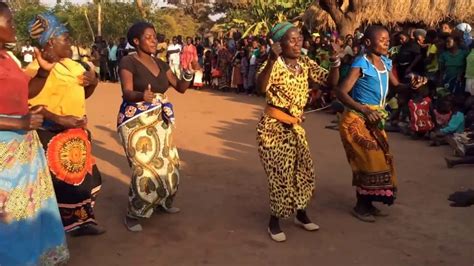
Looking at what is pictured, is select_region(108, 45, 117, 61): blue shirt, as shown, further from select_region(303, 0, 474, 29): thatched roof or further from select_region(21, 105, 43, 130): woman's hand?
select_region(21, 105, 43, 130): woman's hand

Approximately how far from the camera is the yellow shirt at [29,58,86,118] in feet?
13.4

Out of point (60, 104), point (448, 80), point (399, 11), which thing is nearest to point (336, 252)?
point (60, 104)

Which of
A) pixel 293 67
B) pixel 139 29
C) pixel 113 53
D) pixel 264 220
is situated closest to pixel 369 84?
pixel 293 67

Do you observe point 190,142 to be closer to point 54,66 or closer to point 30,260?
point 54,66

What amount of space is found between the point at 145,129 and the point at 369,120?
6.09ft

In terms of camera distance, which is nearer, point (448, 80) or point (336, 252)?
point (336, 252)

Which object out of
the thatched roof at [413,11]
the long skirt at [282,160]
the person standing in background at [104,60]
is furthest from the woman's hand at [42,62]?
the person standing in background at [104,60]

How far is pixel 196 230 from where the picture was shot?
15.5 ft

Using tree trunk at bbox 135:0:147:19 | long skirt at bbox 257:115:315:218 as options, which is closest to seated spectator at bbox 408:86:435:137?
long skirt at bbox 257:115:315:218

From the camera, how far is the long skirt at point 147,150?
15.1 ft

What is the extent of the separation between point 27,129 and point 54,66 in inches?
43.0

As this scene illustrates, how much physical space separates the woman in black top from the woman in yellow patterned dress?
846 millimetres

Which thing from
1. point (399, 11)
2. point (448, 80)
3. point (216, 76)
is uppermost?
point (399, 11)

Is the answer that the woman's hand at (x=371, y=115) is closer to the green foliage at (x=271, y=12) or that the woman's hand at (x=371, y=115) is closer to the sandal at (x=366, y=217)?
the sandal at (x=366, y=217)
